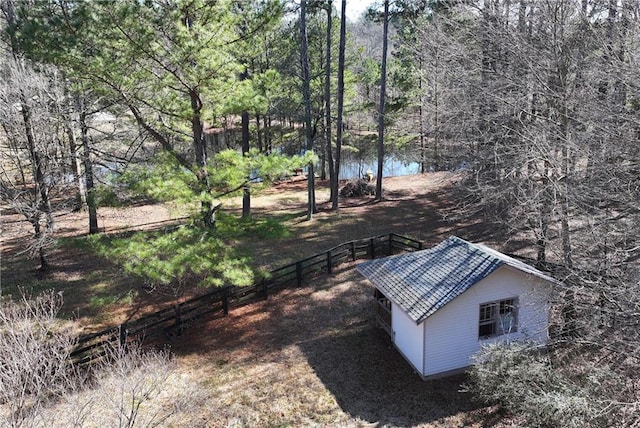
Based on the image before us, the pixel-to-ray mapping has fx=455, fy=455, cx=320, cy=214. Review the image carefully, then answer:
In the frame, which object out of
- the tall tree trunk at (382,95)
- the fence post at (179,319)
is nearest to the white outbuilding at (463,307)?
the fence post at (179,319)

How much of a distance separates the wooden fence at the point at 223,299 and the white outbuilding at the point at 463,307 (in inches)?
166

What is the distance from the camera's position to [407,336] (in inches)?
440

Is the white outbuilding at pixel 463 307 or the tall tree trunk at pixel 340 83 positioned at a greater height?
the tall tree trunk at pixel 340 83

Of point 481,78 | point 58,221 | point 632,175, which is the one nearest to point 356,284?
point 481,78

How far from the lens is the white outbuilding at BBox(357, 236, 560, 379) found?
34.3ft

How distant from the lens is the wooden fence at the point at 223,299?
11.3 m

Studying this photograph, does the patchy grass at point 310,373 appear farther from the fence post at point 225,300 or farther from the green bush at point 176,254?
the green bush at point 176,254

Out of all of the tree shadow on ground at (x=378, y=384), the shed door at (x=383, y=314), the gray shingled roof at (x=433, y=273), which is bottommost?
the tree shadow on ground at (x=378, y=384)

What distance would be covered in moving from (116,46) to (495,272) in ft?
32.5

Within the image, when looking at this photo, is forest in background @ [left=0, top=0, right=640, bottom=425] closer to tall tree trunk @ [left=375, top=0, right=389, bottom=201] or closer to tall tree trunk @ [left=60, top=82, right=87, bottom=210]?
tall tree trunk @ [left=60, top=82, right=87, bottom=210]

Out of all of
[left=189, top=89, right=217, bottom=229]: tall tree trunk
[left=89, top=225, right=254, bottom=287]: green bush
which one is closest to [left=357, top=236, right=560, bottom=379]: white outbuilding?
[left=89, top=225, right=254, bottom=287]: green bush

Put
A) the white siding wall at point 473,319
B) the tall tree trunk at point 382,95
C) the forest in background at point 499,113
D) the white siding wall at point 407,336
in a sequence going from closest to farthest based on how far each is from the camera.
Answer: the forest in background at point 499,113 → the white siding wall at point 473,319 → the white siding wall at point 407,336 → the tall tree trunk at point 382,95

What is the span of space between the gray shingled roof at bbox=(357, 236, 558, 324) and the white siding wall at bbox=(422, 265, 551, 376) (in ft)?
0.87

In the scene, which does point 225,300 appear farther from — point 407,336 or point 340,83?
point 340,83
